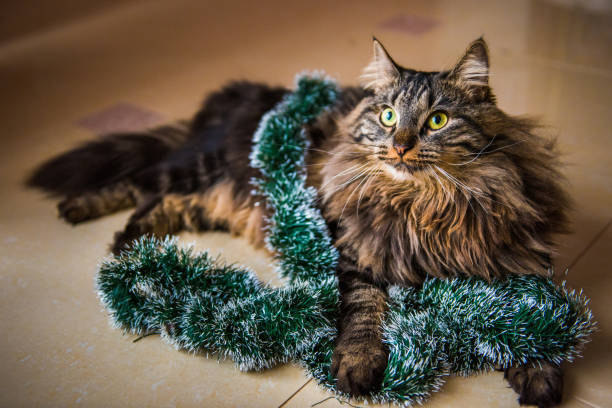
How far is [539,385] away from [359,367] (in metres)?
0.42

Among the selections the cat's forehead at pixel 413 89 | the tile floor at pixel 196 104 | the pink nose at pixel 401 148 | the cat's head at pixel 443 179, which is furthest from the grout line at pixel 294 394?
the cat's forehead at pixel 413 89

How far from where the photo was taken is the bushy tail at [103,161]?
1.99 metres

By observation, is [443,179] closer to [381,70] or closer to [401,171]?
[401,171]

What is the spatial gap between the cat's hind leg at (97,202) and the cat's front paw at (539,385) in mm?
1381

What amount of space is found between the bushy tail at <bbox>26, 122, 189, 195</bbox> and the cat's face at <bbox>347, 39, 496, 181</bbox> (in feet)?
3.16

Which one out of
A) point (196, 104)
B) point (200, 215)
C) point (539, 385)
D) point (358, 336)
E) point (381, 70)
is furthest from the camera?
point (196, 104)

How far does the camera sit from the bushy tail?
78.4 inches

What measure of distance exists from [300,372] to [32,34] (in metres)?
2.98

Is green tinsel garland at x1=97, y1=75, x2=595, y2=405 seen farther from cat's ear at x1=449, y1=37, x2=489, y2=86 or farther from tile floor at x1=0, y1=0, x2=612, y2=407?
cat's ear at x1=449, y1=37, x2=489, y2=86

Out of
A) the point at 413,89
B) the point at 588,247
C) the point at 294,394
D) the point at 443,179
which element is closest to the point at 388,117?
the point at 413,89

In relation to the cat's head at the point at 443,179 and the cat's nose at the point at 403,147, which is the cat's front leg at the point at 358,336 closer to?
the cat's head at the point at 443,179

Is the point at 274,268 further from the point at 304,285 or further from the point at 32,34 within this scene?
the point at 32,34

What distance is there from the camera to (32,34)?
11.1 feet

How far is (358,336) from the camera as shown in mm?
1378
